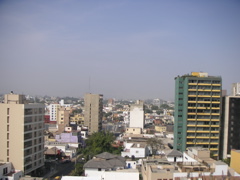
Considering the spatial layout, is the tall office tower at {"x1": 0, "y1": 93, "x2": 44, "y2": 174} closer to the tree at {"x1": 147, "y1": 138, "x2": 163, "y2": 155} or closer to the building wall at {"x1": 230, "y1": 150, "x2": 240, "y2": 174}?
the tree at {"x1": 147, "y1": 138, "x2": 163, "y2": 155}

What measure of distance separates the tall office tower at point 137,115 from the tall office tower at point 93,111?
5.58 metres

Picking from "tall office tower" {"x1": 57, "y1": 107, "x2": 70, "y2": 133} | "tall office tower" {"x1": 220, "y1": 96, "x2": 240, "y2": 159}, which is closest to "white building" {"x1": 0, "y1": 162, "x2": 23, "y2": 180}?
"tall office tower" {"x1": 220, "y1": 96, "x2": 240, "y2": 159}

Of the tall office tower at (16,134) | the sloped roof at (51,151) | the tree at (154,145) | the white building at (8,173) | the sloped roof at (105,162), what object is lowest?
the sloped roof at (51,151)

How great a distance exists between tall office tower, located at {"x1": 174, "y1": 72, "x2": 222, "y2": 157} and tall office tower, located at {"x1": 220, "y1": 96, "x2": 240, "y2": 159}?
1.19m

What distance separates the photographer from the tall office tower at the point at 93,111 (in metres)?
36.2

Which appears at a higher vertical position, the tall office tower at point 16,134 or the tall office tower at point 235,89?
the tall office tower at point 235,89

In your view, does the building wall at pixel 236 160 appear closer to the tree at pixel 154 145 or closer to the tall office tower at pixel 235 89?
the tree at pixel 154 145

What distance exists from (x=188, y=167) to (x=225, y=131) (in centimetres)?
1292

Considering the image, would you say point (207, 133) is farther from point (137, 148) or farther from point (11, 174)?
point (11, 174)

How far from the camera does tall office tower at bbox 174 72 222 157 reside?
74.7 feet

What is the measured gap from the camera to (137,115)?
132ft

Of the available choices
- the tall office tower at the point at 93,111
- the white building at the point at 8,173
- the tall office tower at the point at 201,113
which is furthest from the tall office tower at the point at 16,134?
the tall office tower at the point at 93,111

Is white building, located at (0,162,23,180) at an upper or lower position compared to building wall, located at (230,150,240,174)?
lower

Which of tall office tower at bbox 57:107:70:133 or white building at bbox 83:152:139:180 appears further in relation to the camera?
tall office tower at bbox 57:107:70:133
